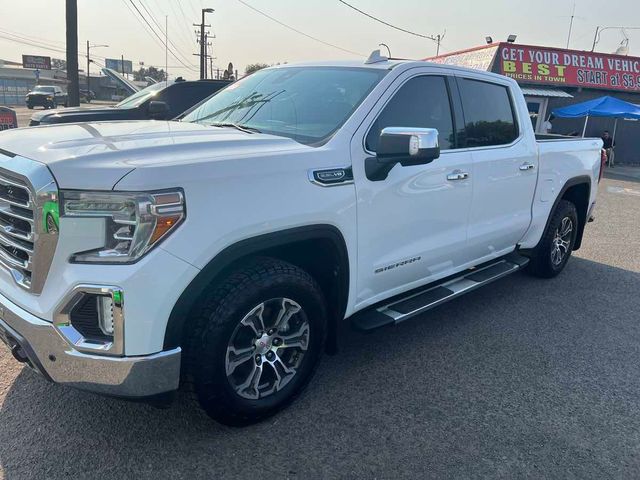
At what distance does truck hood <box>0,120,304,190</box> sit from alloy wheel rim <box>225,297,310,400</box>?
812 mm

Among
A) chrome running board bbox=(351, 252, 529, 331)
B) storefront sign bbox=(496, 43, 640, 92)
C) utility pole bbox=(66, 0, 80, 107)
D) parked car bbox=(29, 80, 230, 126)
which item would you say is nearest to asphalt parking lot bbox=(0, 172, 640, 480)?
chrome running board bbox=(351, 252, 529, 331)

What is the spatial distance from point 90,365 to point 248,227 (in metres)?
0.91

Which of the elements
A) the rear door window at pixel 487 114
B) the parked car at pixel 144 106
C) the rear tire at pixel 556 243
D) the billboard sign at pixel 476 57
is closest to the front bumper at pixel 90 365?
the rear door window at pixel 487 114

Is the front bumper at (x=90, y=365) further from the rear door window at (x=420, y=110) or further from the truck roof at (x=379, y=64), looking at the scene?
the truck roof at (x=379, y=64)

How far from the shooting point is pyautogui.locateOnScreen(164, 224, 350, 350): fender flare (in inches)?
93.3

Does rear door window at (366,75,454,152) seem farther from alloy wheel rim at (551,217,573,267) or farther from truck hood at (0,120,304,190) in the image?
alloy wheel rim at (551,217,573,267)

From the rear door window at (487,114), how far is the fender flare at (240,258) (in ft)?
5.43

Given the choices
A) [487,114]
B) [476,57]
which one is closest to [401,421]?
[487,114]

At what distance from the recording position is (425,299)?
3.80 metres

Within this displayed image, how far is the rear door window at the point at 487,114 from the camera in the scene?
414cm

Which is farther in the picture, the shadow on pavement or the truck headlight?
the shadow on pavement

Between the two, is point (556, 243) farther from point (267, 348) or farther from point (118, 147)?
point (118, 147)

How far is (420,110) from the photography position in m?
3.70

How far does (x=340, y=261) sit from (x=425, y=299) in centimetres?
100
